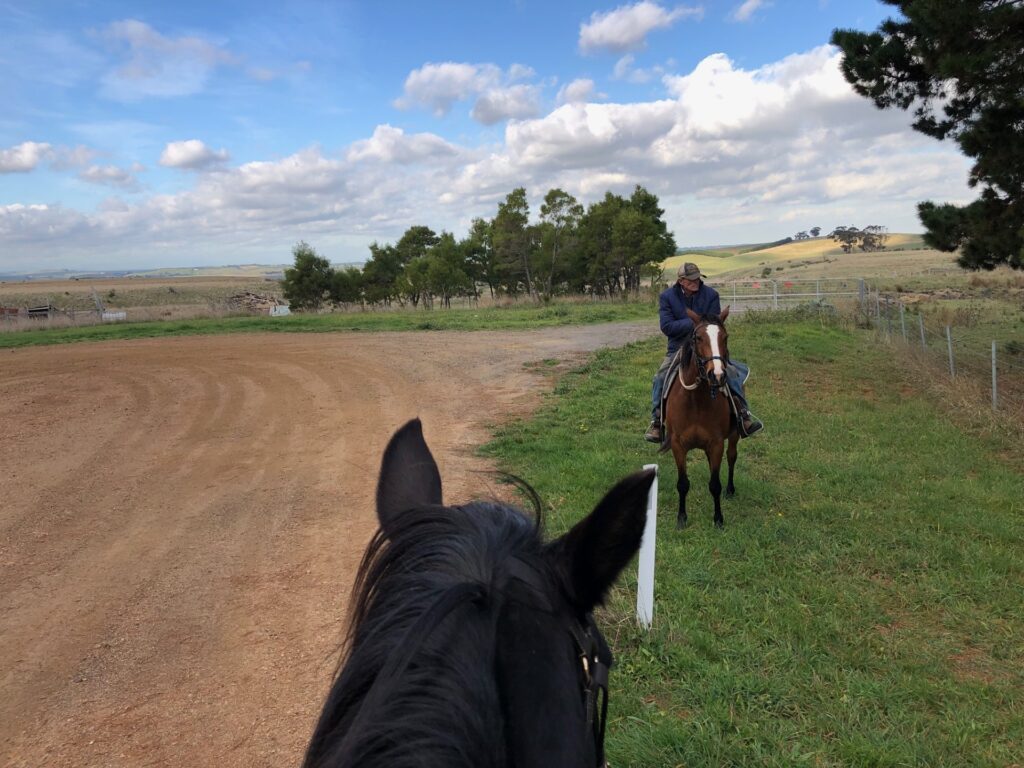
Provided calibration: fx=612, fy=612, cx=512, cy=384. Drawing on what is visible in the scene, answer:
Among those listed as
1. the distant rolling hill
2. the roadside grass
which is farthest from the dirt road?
the distant rolling hill

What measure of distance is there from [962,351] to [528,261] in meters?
28.6

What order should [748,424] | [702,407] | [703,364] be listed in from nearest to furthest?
[703,364] < [702,407] < [748,424]

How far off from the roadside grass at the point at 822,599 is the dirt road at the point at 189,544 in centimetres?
182

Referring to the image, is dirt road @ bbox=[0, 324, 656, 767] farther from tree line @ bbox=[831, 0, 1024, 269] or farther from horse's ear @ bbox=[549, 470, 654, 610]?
tree line @ bbox=[831, 0, 1024, 269]

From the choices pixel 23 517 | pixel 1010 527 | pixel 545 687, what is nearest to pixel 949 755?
pixel 545 687

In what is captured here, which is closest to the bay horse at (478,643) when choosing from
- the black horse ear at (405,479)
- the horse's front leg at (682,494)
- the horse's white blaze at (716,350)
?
the black horse ear at (405,479)

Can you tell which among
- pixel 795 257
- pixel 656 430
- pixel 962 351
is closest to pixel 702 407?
pixel 656 430

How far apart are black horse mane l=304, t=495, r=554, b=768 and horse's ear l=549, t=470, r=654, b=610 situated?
79 millimetres

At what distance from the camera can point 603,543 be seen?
1.34 metres

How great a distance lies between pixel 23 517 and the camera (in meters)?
6.05

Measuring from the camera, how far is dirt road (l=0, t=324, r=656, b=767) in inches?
132

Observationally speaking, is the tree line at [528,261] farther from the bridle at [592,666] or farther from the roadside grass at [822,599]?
the bridle at [592,666]

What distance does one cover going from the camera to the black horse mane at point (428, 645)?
0.90 meters

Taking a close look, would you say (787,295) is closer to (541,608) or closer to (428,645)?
(541,608)
